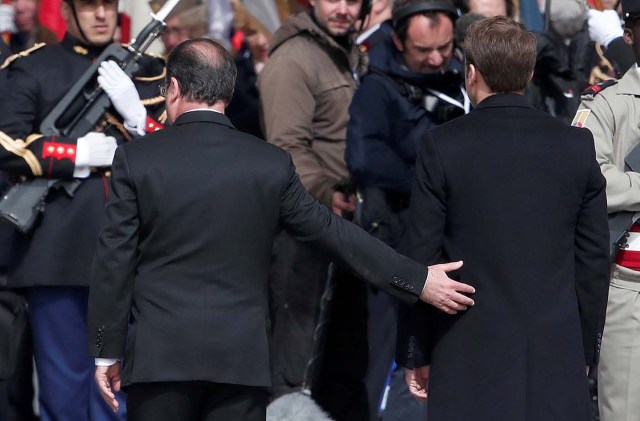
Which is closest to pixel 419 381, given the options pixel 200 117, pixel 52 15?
pixel 200 117

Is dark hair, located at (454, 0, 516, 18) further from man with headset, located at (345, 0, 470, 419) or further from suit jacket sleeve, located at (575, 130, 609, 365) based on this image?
suit jacket sleeve, located at (575, 130, 609, 365)

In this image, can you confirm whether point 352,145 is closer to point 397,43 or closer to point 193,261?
point 397,43

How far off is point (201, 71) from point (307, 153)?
163 cm

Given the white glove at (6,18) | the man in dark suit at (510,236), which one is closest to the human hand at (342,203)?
the man in dark suit at (510,236)

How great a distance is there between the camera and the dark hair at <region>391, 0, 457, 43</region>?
5645mm

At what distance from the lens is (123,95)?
526cm

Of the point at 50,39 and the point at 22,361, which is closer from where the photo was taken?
the point at 22,361

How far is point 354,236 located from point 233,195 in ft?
1.65

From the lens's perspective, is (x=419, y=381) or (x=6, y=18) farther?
(x=6, y=18)

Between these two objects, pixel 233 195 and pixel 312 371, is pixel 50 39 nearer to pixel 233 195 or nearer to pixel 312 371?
pixel 312 371

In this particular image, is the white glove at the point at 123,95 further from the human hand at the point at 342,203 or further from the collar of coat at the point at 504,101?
the collar of coat at the point at 504,101

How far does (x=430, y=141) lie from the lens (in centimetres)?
414

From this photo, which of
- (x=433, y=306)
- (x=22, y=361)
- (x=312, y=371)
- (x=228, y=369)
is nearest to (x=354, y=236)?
(x=433, y=306)

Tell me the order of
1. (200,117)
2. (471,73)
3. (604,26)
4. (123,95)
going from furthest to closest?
(604,26) < (123,95) < (471,73) < (200,117)
